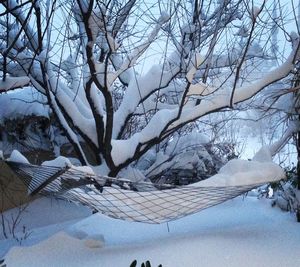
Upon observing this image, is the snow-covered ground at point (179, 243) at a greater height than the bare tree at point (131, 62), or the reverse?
the bare tree at point (131, 62)

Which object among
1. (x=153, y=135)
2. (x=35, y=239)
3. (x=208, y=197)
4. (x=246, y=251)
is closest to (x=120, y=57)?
(x=153, y=135)

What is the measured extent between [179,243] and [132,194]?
0.31 meters

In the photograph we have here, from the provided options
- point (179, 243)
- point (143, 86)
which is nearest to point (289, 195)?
point (179, 243)

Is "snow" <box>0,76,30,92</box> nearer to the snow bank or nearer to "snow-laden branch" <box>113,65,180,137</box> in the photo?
"snow-laden branch" <box>113,65,180,137</box>

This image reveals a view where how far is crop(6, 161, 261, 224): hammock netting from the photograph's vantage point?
6.21 ft

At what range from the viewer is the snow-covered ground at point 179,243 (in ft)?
5.72

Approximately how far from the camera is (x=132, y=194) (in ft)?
6.44

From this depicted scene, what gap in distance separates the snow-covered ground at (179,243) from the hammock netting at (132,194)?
0.15 metres

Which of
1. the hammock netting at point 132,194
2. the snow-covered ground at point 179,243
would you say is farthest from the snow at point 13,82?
the hammock netting at point 132,194

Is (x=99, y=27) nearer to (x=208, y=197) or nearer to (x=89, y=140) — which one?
(x=89, y=140)

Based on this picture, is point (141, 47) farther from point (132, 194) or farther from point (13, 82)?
point (132, 194)

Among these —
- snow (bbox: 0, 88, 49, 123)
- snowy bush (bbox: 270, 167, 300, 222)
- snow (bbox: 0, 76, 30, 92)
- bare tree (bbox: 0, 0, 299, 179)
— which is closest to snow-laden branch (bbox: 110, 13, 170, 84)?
bare tree (bbox: 0, 0, 299, 179)

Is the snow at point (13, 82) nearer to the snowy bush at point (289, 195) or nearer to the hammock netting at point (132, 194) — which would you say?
the hammock netting at point (132, 194)

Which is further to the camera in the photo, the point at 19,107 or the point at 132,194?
the point at 19,107
